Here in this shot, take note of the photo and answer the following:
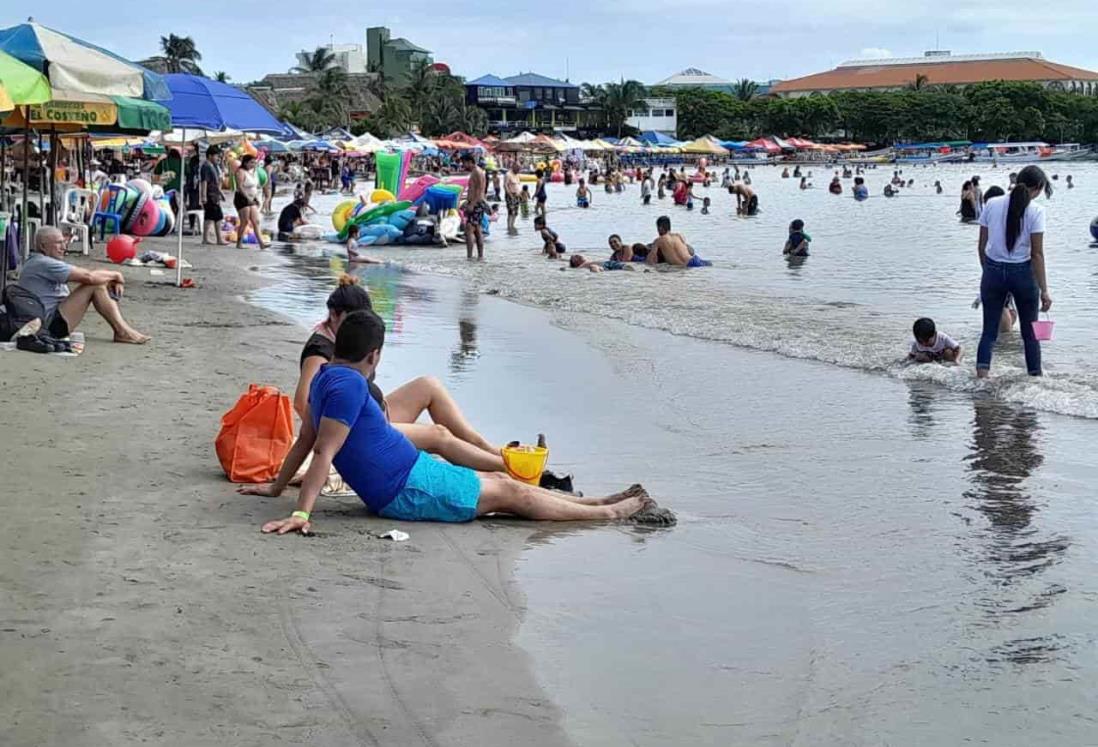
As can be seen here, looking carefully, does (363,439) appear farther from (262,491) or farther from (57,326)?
(57,326)

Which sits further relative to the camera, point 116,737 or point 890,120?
point 890,120

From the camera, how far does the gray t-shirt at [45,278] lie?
8.94 meters

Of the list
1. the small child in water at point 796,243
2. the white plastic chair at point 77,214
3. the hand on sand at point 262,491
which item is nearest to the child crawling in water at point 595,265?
the small child in water at point 796,243

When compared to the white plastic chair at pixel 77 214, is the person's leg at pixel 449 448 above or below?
below

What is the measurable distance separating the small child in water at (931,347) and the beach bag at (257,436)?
6057 millimetres

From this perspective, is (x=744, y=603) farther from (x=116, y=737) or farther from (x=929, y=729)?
(x=116, y=737)

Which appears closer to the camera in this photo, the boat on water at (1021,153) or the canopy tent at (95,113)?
the canopy tent at (95,113)

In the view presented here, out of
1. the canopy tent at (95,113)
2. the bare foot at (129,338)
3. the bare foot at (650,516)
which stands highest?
the canopy tent at (95,113)

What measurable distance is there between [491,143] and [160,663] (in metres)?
79.2

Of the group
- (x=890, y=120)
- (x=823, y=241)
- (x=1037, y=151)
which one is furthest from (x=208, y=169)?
(x=890, y=120)

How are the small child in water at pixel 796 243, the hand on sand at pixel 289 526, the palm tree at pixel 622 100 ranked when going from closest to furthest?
the hand on sand at pixel 289 526 < the small child in water at pixel 796 243 < the palm tree at pixel 622 100

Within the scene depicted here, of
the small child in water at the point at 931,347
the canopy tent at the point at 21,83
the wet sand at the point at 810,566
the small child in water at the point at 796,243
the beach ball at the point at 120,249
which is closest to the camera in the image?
the wet sand at the point at 810,566

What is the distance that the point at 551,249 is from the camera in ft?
74.8

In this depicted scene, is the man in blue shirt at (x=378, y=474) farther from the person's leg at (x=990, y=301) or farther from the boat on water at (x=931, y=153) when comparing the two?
the boat on water at (x=931, y=153)
